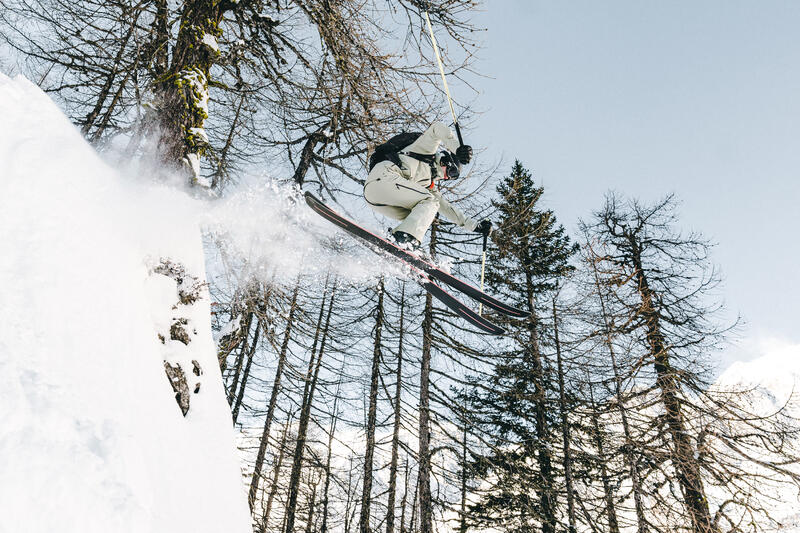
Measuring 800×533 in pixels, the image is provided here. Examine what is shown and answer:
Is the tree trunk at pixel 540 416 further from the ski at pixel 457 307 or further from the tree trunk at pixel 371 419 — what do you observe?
the tree trunk at pixel 371 419

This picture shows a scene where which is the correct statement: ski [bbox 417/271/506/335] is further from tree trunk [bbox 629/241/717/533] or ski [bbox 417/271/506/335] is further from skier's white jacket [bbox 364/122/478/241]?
tree trunk [bbox 629/241/717/533]

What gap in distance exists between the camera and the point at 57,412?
5.13 ft

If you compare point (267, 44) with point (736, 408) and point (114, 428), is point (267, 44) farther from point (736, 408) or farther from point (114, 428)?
point (736, 408)

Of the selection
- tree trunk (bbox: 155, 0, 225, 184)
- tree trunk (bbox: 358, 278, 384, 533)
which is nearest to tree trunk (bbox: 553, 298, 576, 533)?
tree trunk (bbox: 358, 278, 384, 533)

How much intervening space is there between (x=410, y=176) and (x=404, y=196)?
11.1 inches

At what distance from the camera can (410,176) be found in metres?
5.25

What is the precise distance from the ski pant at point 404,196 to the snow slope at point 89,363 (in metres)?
2.61

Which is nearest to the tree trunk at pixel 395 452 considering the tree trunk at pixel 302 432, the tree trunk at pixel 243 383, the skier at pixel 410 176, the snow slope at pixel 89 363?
the tree trunk at pixel 302 432

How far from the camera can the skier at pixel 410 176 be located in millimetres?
5059

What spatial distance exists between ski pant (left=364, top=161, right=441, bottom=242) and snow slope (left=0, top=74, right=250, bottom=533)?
2.61 metres

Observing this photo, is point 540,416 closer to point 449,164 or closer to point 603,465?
point 603,465

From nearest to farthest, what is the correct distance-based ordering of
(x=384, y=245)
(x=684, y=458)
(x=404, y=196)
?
(x=404, y=196), (x=384, y=245), (x=684, y=458)

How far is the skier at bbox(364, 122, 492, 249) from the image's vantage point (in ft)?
16.6

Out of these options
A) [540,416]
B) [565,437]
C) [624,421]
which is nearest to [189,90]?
[624,421]
